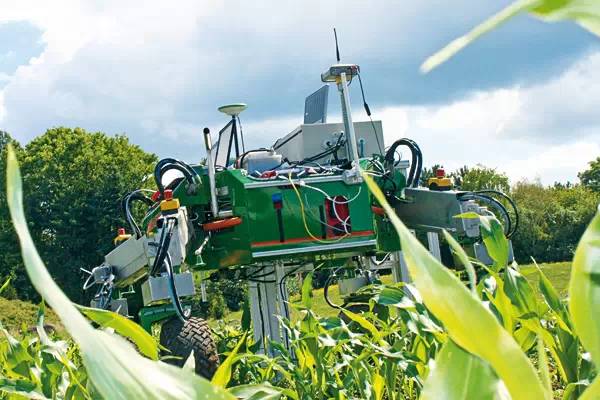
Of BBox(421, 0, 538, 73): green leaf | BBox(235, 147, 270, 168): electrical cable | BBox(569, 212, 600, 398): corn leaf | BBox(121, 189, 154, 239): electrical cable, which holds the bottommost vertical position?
BBox(569, 212, 600, 398): corn leaf

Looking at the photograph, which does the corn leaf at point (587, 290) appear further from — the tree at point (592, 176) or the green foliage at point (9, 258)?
the tree at point (592, 176)

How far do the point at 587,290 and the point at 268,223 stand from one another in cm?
436

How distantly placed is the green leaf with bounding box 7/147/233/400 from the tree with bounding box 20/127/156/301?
2958cm

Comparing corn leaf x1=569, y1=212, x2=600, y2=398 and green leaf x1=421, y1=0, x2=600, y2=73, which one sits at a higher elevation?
green leaf x1=421, y1=0, x2=600, y2=73

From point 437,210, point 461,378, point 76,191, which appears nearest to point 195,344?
point 437,210

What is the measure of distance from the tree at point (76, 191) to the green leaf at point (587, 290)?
97.0 ft

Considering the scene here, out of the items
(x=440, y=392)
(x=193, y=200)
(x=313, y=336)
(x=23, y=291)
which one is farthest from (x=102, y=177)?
(x=440, y=392)

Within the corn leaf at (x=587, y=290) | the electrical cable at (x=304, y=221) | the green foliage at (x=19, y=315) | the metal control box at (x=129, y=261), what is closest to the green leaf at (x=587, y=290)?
the corn leaf at (x=587, y=290)

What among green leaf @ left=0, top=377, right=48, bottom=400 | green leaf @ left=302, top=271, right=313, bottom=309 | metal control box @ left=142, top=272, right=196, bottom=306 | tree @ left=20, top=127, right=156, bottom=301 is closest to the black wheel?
metal control box @ left=142, top=272, right=196, bottom=306

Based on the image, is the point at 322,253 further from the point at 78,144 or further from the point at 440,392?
the point at 78,144

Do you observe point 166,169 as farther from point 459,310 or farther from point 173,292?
point 459,310

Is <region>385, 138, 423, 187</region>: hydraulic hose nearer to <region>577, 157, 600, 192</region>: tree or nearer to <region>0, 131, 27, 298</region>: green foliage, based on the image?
<region>0, 131, 27, 298</region>: green foliage

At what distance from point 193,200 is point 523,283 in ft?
11.0

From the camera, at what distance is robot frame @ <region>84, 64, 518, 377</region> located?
4.19 metres
